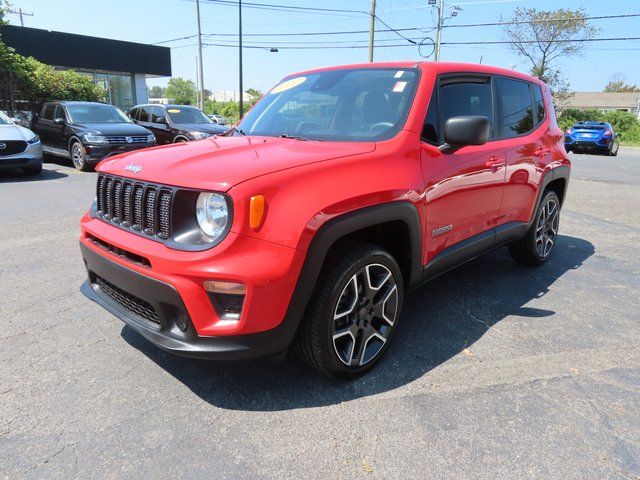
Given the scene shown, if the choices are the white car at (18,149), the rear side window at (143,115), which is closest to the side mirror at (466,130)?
the white car at (18,149)

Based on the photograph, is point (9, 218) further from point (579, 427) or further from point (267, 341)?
point (579, 427)

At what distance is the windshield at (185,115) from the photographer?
13133 millimetres

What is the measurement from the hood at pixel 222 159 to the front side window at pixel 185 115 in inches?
426

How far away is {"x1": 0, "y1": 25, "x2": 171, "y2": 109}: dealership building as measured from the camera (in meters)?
23.1

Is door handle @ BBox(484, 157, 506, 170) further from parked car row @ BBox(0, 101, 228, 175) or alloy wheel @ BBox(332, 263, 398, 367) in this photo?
parked car row @ BBox(0, 101, 228, 175)

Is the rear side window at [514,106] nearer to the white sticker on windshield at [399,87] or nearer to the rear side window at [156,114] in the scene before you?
the white sticker on windshield at [399,87]

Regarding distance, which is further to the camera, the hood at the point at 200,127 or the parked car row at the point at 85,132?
the hood at the point at 200,127

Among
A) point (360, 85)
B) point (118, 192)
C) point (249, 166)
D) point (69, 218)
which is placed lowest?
point (69, 218)

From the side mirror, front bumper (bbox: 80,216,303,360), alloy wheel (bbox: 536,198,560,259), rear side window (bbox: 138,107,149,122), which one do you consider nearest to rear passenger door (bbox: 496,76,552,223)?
alloy wheel (bbox: 536,198,560,259)

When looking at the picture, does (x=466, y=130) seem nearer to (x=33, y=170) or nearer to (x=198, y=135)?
(x=33, y=170)

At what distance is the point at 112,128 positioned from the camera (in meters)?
10.9

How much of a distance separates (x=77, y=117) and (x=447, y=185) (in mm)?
10886

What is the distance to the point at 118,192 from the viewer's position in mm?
2670

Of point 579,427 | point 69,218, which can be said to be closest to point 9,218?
point 69,218
